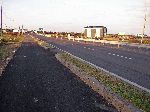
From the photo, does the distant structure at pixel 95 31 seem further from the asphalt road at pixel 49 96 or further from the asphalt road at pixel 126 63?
the asphalt road at pixel 49 96

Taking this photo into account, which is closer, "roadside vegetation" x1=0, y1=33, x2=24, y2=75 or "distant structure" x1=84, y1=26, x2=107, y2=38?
"roadside vegetation" x1=0, y1=33, x2=24, y2=75

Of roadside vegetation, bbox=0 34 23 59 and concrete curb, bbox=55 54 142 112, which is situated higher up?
concrete curb, bbox=55 54 142 112

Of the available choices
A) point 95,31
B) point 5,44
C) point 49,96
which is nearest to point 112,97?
point 49,96

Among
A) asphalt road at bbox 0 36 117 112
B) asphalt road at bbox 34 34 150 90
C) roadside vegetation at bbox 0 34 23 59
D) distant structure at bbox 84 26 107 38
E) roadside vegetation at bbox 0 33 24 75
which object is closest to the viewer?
asphalt road at bbox 0 36 117 112

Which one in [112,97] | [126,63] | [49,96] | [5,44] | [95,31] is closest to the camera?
[112,97]

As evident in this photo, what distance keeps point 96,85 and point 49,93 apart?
170cm

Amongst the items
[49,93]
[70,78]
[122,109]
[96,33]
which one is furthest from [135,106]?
[96,33]

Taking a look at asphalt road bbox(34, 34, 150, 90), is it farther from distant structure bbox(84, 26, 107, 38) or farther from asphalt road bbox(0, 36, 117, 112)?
distant structure bbox(84, 26, 107, 38)

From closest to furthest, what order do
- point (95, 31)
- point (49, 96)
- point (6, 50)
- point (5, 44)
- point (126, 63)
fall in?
1. point (49, 96)
2. point (126, 63)
3. point (6, 50)
4. point (5, 44)
5. point (95, 31)

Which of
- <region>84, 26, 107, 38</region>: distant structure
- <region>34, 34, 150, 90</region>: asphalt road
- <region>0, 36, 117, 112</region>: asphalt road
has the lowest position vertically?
<region>34, 34, 150, 90</region>: asphalt road

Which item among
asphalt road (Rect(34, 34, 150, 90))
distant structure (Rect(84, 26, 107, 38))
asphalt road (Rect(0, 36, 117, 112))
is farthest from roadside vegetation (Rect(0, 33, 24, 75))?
distant structure (Rect(84, 26, 107, 38))

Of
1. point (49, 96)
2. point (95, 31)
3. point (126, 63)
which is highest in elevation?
point (95, 31)

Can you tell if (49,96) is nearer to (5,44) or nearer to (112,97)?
(112,97)

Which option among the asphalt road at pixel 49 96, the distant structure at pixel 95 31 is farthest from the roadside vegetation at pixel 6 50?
the distant structure at pixel 95 31
